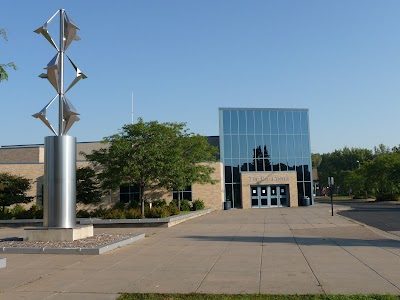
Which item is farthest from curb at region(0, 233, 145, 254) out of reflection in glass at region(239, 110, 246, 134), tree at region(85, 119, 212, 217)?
reflection in glass at region(239, 110, 246, 134)

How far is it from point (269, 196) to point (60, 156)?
1351 inches

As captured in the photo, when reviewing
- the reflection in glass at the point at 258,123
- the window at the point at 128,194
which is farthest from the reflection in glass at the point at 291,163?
the window at the point at 128,194

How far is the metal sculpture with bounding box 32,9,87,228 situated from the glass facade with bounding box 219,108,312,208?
104 feet

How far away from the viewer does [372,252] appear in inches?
460

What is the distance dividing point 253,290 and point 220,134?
3991 cm

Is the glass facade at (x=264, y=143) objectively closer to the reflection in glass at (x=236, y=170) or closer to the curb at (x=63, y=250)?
the reflection in glass at (x=236, y=170)

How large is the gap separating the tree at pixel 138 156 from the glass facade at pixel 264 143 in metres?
21.1

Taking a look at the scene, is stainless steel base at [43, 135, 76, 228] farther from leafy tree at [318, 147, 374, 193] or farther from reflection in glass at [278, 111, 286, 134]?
leafy tree at [318, 147, 374, 193]

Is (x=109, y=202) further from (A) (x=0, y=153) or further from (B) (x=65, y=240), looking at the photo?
Result: (B) (x=65, y=240)

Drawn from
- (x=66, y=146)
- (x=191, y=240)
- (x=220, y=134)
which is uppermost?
(x=220, y=134)

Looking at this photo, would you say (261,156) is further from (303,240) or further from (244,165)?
Answer: (303,240)

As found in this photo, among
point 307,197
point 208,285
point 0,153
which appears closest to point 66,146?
point 208,285

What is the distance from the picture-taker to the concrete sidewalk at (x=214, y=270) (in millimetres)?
7555

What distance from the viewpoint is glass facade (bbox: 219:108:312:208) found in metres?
47.1
